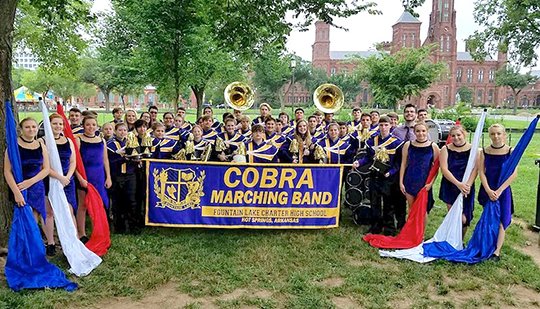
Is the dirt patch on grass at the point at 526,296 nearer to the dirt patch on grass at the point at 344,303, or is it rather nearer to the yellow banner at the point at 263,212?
the dirt patch on grass at the point at 344,303

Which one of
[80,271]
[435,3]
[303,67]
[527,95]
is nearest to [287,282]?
[80,271]

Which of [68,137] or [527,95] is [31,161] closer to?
[68,137]

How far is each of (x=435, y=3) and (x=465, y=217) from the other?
8255 cm

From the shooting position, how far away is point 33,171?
193 inches

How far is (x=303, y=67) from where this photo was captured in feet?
250

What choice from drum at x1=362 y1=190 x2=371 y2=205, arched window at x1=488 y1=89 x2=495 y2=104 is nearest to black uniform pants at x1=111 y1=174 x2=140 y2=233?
drum at x1=362 y1=190 x2=371 y2=205

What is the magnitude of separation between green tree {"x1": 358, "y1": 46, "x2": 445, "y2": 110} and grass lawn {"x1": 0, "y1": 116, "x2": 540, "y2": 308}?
18.9 metres

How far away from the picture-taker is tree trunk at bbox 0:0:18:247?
5.12 m

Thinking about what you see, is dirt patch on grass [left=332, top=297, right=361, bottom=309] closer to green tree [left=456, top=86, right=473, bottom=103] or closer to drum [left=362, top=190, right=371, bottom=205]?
drum [left=362, top=190, right=371, bottom=205]

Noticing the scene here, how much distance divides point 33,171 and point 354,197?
458cm

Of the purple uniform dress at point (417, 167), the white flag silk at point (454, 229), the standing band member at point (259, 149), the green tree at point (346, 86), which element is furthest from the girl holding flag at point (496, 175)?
the green tree at point (346, 86)

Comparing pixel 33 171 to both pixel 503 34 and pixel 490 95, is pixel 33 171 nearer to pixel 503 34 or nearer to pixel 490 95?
pixel 503 34

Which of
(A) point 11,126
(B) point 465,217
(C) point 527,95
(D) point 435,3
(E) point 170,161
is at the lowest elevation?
(B) point 465,217

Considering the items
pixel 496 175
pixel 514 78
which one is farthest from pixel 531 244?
pixel 514 78
